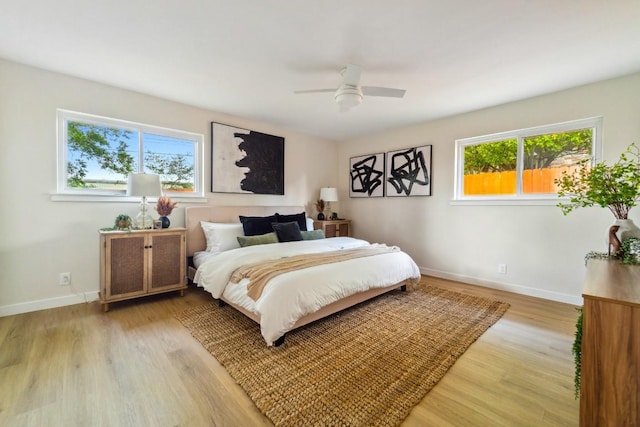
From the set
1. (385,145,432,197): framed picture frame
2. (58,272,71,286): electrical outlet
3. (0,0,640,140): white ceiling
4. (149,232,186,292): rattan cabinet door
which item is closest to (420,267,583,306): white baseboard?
(385,145,432,197): framed picture frame

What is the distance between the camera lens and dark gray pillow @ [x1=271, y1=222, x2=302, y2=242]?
3.59m

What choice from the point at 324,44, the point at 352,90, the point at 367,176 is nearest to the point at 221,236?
the point at 352,90

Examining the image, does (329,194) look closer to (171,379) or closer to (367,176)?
(367,176)

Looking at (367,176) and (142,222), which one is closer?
(142,222)

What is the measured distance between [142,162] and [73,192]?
0.77 metres

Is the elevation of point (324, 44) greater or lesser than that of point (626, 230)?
greater

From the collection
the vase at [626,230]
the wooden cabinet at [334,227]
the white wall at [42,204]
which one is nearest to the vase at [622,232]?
the vase at [626,230]

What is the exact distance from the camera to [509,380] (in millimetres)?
1749

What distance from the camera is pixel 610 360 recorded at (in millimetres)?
894

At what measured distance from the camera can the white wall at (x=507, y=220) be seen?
9.30 feet

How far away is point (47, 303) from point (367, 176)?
474 cm

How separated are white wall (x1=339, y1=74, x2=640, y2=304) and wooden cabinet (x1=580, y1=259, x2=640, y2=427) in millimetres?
2777

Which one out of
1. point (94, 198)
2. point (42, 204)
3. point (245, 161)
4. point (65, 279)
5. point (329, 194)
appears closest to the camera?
point (42, 204)

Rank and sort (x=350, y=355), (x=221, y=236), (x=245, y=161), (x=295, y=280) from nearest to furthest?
(x=350, y=355), (x=295, y=280), (x=221, y=236), (x=245, y=161)
